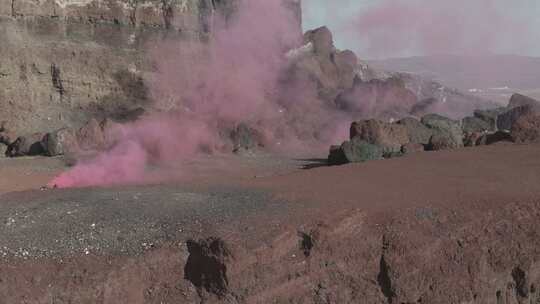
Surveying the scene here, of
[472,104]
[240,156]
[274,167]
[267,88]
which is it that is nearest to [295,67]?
[267,88]

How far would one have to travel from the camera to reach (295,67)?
41.4 meters

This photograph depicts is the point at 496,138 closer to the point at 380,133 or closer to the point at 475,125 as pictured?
the point at 380,133

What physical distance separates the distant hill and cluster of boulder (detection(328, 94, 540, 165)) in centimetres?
8591

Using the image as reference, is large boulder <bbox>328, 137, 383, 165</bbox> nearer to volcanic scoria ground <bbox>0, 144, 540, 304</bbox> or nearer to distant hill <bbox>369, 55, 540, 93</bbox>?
volcanic scoria ground <bbox>0, 144, 540, 304</bbox>

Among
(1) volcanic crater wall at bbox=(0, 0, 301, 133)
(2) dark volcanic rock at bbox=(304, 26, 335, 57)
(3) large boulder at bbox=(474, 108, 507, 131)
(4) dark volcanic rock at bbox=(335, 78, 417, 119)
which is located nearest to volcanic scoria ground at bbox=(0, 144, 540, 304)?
(1) volcanic crater wall at bbox=(0, 0, 301, 133)

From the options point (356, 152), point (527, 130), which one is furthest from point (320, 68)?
point (527, 130)

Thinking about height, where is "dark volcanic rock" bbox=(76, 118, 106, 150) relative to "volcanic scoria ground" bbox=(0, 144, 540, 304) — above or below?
above

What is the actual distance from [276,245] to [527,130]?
10300 mm

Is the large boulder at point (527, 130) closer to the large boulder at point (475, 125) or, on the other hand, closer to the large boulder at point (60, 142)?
the large boulder at point (475, 125)

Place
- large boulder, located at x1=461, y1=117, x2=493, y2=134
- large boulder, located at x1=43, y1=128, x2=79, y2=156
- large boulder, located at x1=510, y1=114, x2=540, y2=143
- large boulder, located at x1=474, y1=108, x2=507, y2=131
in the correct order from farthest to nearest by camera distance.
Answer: large boulder, located at x1=474, y1=108, x2=507, y2=131 < large boulder, located at x1=461, y1=117, x2=493, y2=134 < large boulder, located at x1=43, y1=128, x2=79, y2=156 < large boulder, located at x1=510, y1=114, x2=540, y2=143

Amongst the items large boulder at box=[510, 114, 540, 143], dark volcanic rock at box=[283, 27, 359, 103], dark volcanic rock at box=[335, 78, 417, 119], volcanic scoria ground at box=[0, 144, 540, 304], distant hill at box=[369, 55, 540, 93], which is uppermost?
distant hill at box=[369, 55, 540, 93]

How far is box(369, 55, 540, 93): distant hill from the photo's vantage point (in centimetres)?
12600

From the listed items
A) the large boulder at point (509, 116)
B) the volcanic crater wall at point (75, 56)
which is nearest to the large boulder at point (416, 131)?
the large boulder at point (509, 116)

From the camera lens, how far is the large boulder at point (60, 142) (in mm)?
26828
